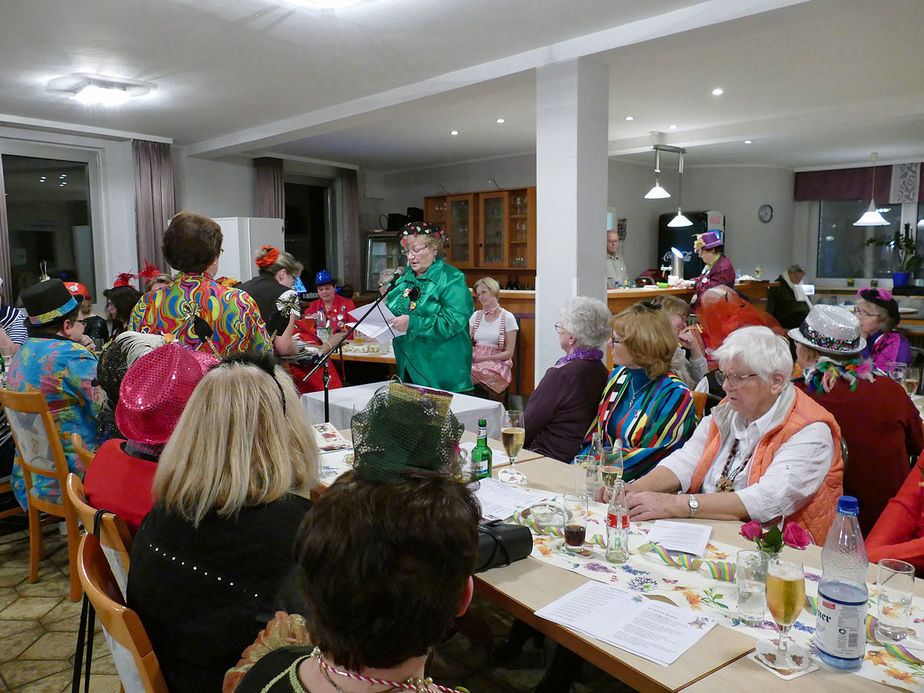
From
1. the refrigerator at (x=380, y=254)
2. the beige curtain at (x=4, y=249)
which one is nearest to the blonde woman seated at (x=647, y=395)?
the beige curtain at (x=4, y=249)

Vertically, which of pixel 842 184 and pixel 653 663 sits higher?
pixel 842 184

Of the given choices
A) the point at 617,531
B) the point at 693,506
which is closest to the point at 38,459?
the point at 617,531

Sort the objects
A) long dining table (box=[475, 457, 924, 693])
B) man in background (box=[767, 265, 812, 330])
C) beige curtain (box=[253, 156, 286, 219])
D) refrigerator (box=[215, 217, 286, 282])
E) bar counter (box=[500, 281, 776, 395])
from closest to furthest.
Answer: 1. long dining table (box=[475, 457, 924, 693])
2. bar counter (box=[500, 281, 776, 395])
3. refrigerator (box=[215, 217, 286, 282])
4. beige curtain (box=[253, 156, 286, 219])
5. man in background (box=[767, 265, 812, 330])

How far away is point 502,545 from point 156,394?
0.88 m

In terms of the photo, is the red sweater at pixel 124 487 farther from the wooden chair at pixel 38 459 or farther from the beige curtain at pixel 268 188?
the beige curtain at pixel 268 188

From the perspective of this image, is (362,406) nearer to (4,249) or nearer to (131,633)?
(131,633)

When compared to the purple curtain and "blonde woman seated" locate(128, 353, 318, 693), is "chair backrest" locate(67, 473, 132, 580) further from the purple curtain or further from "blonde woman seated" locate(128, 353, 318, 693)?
the purple curtain

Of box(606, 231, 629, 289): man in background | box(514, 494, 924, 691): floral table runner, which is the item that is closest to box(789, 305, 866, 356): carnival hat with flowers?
box(514, 494, 924, 691): floral table runner

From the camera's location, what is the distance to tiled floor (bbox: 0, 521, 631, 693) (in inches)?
91.3

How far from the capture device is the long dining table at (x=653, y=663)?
3.76 ft

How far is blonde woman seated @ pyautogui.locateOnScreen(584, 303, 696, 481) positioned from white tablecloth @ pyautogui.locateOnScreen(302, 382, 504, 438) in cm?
97

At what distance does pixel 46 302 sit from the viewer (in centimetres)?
310

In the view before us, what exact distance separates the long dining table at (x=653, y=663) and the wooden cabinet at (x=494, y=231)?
779cm

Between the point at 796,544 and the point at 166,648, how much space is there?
1347mm
